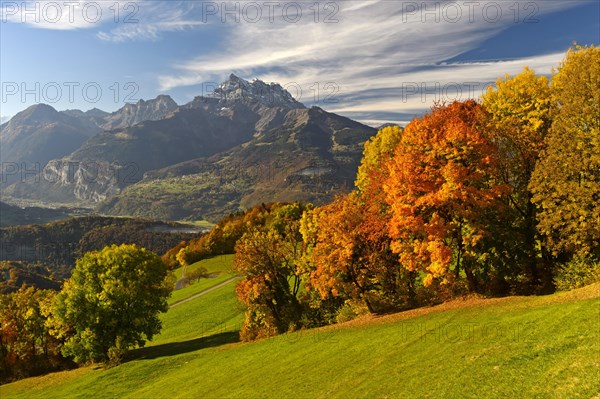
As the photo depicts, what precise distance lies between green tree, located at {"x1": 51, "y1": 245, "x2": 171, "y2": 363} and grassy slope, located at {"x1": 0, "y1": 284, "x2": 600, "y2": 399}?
11.0 feet

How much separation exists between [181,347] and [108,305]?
10.9 metres

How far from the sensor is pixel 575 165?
30.0m

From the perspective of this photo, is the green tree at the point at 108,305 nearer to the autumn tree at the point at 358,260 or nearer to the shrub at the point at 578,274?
the autumn tree at the point at 358,260

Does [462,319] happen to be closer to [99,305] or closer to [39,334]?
[99,305]

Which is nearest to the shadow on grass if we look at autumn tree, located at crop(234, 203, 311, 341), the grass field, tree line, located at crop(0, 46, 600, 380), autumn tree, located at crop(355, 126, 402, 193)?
tree line, located at crop(0, 46, 600, 380)

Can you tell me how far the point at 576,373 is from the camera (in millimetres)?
17281

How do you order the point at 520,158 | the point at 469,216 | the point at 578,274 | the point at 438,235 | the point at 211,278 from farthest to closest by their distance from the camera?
the point at 211,278 < the point at 520,158 < the point at 469,216 < the point at 438,235 < the point at 578,274

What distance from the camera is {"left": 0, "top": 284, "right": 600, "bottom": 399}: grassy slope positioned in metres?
19.1

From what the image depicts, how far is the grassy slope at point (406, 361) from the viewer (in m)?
19.1

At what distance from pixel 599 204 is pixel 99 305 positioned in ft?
179

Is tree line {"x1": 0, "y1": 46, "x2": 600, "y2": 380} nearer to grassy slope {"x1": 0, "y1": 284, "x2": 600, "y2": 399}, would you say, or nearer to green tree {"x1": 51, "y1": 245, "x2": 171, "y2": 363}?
green tree {"x1": 51, "y1": 245, "x2": 171, "y2": 363}

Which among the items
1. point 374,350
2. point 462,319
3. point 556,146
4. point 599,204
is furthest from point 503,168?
point 374,350

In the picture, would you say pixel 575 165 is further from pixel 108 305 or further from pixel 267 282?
pixel 108 305

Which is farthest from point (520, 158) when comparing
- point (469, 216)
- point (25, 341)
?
point (25, 341)
